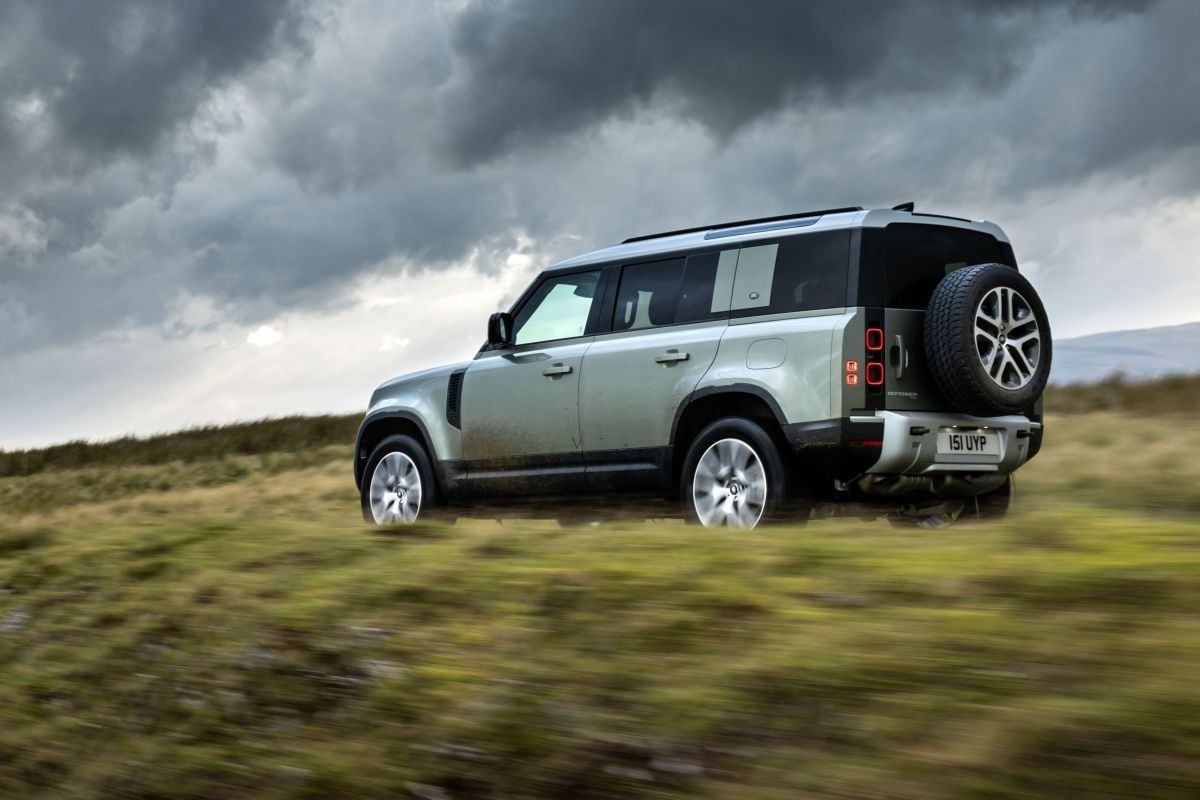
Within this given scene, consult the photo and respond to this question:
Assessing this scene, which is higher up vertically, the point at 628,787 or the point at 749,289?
the point at 749,289

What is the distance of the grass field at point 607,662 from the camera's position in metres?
2.82

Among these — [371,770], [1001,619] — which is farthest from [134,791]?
[1001,619]

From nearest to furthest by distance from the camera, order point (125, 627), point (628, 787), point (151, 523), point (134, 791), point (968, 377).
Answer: point (628, 787), point (134, 791), point (125, 627), point (151, 523), point (968, 377)

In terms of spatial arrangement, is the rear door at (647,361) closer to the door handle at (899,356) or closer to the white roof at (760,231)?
the white roof at (760,231)

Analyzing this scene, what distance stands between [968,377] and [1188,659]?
4.75 meters

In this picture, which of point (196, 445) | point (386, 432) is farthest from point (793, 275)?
point (196, 445)

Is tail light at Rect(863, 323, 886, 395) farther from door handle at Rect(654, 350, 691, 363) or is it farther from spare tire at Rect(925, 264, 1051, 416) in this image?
door handle at Rect(654, 350, 691, 363)

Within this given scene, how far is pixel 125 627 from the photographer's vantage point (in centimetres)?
505

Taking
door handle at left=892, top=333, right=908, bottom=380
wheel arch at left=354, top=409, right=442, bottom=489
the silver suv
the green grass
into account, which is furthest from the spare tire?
the green grass

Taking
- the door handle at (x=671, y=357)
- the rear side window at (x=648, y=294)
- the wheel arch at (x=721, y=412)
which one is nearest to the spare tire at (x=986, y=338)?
the wheel arch at (x=721, y=412)

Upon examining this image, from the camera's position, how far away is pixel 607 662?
11.8ft

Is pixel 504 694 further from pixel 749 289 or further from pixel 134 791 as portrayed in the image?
pixel 749 289

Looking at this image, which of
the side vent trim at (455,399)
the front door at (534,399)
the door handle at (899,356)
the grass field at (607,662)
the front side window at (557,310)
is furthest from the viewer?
the side vent trim at (455,399)

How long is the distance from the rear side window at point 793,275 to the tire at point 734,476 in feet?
2.37
